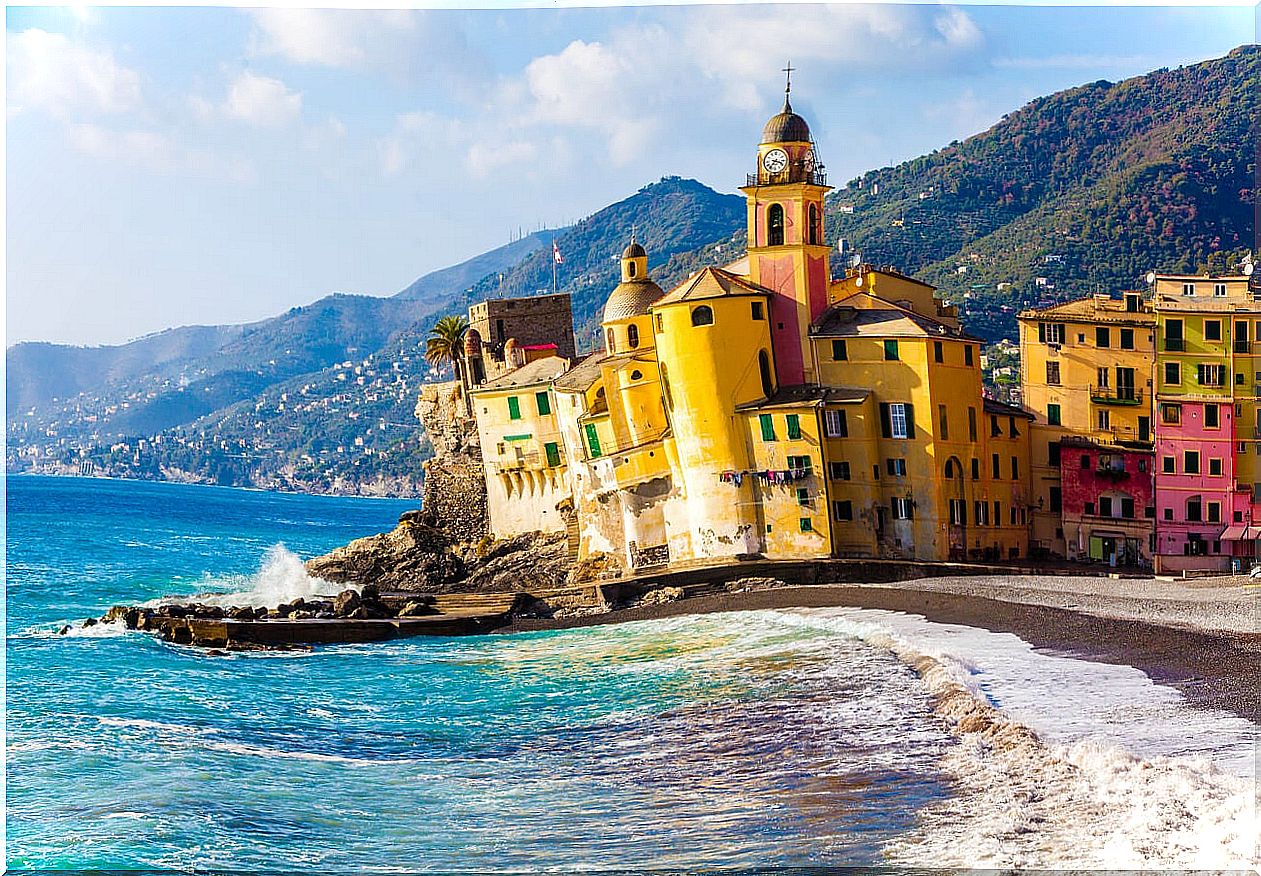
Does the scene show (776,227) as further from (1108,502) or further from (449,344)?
(449,344)

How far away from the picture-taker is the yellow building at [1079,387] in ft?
99.6

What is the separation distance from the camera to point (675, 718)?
17172mm

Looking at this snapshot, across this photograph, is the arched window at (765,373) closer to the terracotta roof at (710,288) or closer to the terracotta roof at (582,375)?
the terracotta roof at (710,288)

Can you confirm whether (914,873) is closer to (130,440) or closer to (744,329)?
(744,329)

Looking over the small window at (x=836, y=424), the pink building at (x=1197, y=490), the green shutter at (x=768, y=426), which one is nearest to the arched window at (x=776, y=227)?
the small window at (x=836, y=424)

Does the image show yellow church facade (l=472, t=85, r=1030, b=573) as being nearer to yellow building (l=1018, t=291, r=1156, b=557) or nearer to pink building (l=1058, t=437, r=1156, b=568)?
yellow building (l=1018, t=291, r=1156, b=557)

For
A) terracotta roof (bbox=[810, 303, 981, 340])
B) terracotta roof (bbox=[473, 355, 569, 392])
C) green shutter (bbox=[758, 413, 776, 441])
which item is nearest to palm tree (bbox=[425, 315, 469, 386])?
terracotta roof (bbox=[473, 355, 569, 392])

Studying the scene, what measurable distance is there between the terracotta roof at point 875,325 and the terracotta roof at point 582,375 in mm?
5199

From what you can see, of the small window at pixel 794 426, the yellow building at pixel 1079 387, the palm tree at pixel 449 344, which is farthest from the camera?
the palm tree at pixel 449 344

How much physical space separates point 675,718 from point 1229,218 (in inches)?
1746

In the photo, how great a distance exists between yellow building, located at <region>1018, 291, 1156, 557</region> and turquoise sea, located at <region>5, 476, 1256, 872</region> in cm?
913

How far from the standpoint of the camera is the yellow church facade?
27891mm

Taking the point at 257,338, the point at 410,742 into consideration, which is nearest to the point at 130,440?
the point at 257,338

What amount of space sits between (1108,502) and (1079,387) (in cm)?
256
